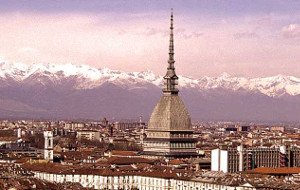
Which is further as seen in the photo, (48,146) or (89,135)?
(89,135)

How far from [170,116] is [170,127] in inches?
65.1

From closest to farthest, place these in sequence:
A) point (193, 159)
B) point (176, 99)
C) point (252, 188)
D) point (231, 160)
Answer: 1. point (252, 188)
2. point (231, 160)
3. point (193, 159)
4. point (176, 99)

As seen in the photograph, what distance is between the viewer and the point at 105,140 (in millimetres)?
172875

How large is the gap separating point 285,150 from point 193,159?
9.14 meters

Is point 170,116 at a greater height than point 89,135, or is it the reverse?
point 170,116

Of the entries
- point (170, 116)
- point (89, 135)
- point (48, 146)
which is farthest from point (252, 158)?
point (89, 135)

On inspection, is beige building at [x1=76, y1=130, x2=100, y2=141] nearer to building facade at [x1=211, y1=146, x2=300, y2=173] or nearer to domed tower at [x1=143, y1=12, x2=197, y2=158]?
domed tower at [x1=143, y1=12, x2=197, y2=158]

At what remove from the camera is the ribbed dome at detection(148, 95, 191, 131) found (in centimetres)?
11444

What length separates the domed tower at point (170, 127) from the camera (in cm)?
11306

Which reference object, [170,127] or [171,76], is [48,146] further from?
[171,76]

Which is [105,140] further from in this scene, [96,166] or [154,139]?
[96,166]

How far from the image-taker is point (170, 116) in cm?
11512

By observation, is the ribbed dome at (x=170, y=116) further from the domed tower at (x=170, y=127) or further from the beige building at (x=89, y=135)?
the beige building at (x=89, y=135)

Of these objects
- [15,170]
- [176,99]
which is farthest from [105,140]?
[15,170]
